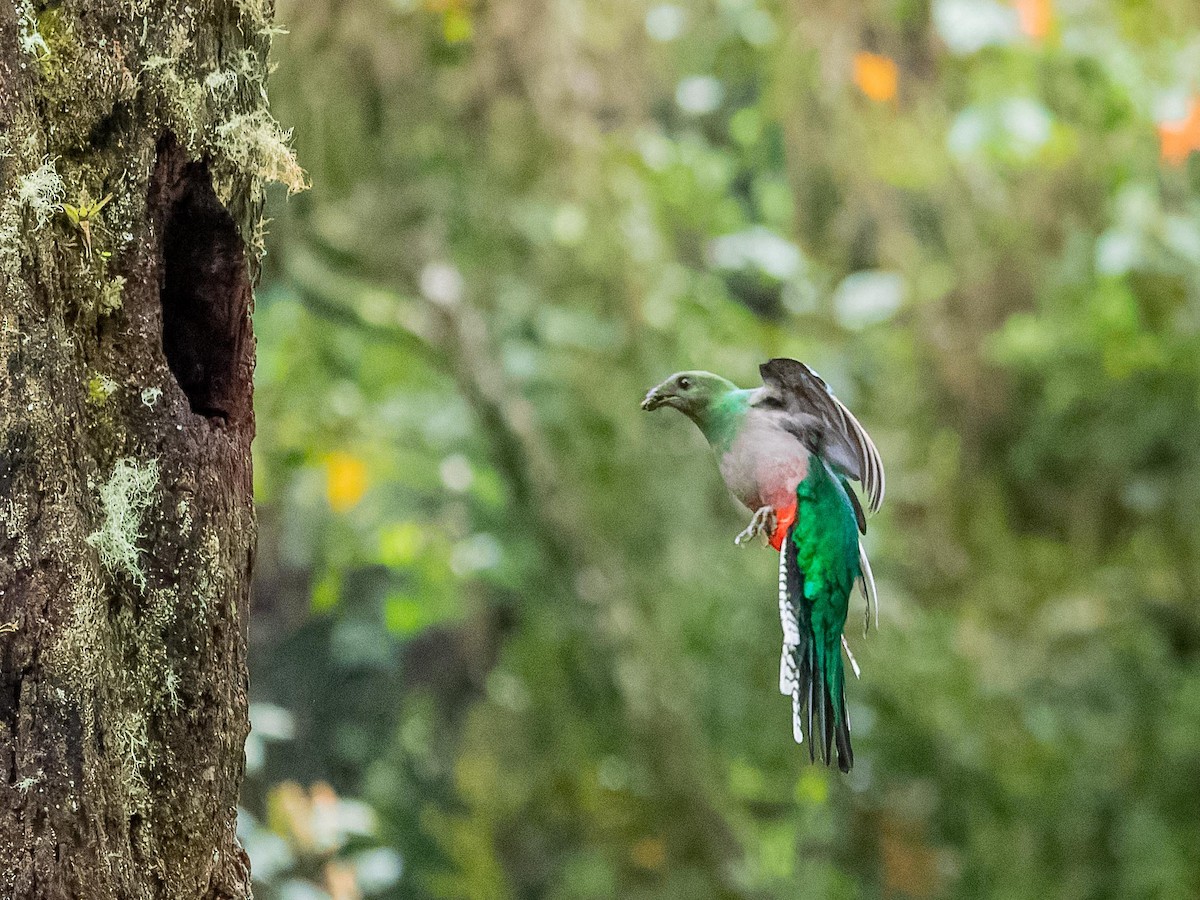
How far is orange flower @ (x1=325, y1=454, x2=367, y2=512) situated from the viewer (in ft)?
9.92

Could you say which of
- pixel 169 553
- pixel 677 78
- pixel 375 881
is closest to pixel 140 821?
pixel 169 553

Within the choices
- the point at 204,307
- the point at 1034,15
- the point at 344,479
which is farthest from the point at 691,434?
the point at 204,307

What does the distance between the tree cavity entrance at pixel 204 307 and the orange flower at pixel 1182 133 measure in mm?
2640

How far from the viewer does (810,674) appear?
2.68 ft

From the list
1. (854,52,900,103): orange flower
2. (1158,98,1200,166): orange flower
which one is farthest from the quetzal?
(854,52,900,103): orange flower

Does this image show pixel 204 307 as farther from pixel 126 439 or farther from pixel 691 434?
pixel 691 434

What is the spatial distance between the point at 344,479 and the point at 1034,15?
6.59ft

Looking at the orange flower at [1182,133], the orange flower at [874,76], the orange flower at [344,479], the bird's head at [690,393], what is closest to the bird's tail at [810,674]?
the bird's head at [690,393]

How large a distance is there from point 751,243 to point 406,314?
3.00 feet

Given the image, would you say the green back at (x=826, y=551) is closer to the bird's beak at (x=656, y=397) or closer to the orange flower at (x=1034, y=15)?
the bird's beak at (x=656, y=397)

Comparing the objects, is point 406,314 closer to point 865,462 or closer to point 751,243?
point 751,243

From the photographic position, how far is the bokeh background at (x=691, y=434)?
312 cm

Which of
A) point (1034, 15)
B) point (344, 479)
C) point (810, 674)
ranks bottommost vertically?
point (810, 674)

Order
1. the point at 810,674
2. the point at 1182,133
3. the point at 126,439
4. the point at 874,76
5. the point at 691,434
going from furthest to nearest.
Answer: the point at 874,76, the point at 691,434, the point at 1182,133, the point at 126,439, the point at 810,674
